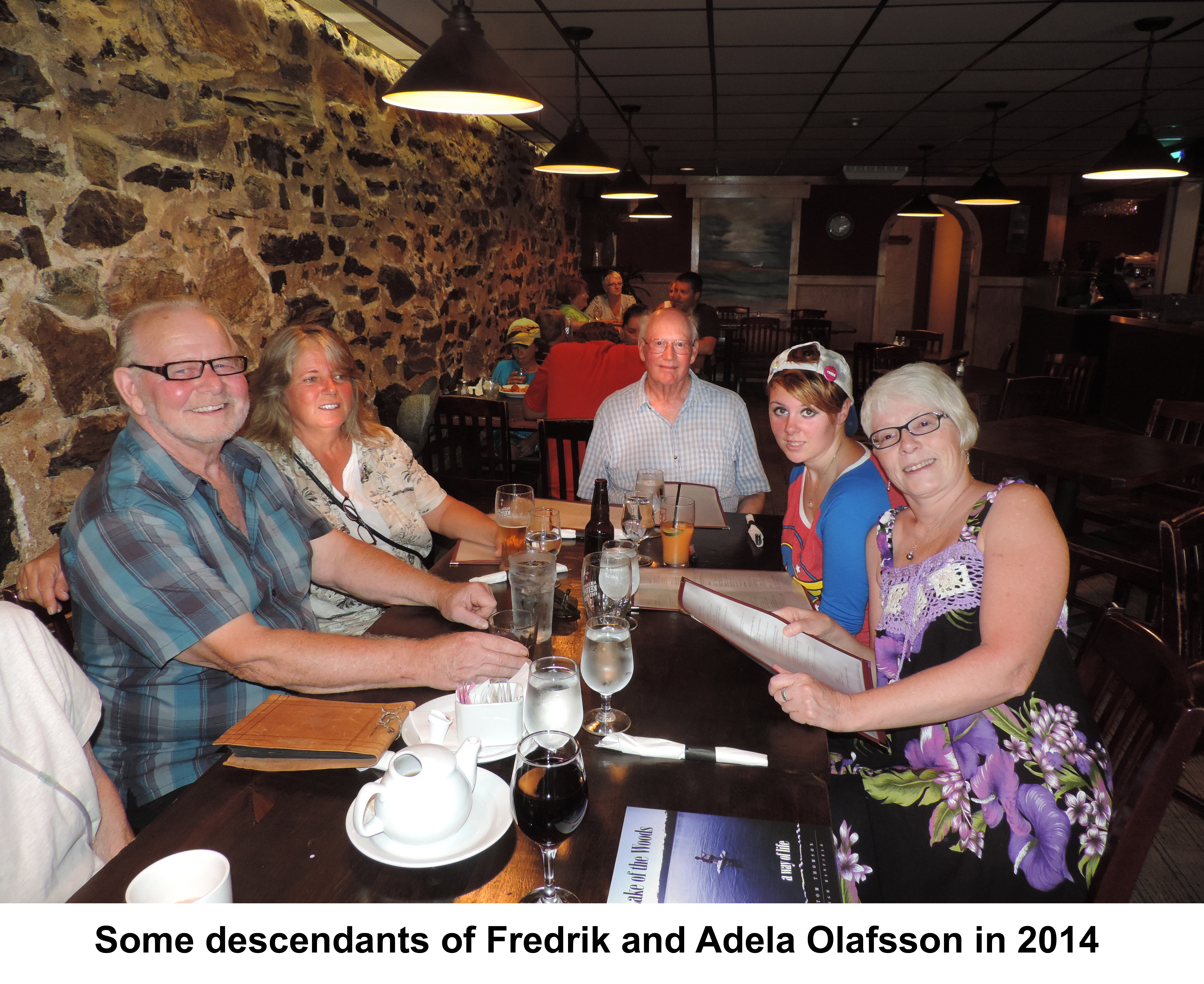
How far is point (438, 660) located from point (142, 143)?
84.0 inches

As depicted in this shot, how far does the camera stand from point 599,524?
6.91 ft

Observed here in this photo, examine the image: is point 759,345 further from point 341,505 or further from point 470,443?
point 341,505

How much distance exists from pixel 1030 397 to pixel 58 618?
5130 millimetres

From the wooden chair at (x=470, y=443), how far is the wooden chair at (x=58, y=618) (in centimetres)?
191

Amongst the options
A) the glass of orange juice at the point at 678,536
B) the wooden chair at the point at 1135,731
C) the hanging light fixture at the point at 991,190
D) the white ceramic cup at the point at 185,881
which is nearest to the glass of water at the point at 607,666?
the white ceramic cup at the point at 185,881

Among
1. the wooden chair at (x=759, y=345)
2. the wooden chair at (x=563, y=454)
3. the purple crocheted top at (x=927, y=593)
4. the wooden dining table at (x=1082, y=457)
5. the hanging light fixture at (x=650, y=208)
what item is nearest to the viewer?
the purple crocheted top at (x=927, y=593)

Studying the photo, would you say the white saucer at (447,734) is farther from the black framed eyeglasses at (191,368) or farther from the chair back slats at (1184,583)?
the chair back slats at (1184,583)

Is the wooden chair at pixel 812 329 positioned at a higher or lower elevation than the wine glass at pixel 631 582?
higher

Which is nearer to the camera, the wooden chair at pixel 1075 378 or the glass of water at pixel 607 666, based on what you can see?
the glass of water at pixel 607 666

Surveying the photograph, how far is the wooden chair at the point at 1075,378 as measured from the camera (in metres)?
5.52

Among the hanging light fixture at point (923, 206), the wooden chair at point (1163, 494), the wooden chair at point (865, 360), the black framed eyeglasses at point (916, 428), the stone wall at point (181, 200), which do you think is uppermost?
the hanging light fixture at point (923, 206)
